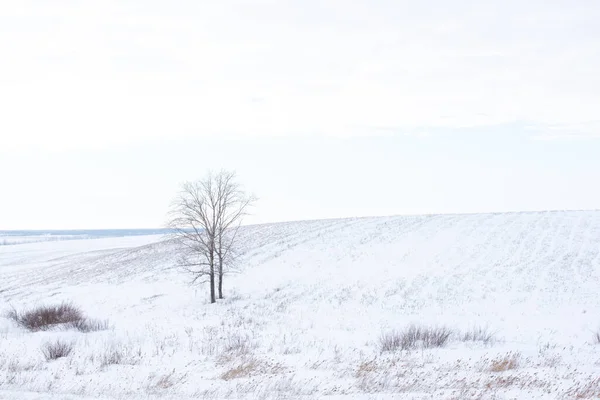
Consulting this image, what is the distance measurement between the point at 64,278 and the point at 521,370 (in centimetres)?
5387

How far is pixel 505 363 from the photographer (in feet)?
39.5

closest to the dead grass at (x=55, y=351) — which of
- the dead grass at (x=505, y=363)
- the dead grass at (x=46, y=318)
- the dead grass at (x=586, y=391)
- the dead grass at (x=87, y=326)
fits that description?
the dead grass at (x=87, y=326)

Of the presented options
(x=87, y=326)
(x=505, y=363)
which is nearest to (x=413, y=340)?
A: (x=505, y=363)

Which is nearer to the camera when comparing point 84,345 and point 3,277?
point 84,345

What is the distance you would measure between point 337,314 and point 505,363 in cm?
1661

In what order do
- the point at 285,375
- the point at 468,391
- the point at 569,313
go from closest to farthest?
the point at 468,391
the point at 285,375
the point at 569,313

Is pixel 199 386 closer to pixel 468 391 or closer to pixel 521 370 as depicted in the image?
pixel 468 391

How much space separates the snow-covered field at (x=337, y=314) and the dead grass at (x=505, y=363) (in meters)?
0.07

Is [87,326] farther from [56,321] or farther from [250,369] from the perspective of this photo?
[250,369]

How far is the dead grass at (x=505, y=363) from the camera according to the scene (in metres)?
11.6

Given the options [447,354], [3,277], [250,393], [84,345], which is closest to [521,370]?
[447,354]

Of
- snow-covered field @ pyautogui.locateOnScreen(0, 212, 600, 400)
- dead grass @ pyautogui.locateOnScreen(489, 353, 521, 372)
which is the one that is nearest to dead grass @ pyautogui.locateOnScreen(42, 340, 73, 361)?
snow-covered field @ pyautogui.locateOnScreen(0, 212, 600, 400)

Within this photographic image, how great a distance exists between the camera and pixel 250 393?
32.0 ft

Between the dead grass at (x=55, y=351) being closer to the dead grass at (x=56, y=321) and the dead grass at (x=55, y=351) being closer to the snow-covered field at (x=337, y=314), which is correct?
the snow-covered field at (x=337, y=314)
